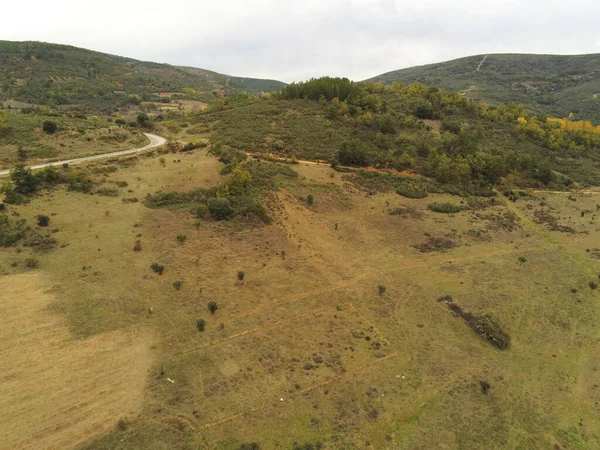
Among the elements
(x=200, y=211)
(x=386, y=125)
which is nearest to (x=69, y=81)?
(x=386, y=125)

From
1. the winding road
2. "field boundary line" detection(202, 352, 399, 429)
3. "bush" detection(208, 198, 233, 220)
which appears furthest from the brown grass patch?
the winding road

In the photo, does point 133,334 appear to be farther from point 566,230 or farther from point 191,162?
point 566,230

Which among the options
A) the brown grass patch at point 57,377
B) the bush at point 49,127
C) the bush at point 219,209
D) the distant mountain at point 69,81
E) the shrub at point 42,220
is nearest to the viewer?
the brown grass patch at point 57,377

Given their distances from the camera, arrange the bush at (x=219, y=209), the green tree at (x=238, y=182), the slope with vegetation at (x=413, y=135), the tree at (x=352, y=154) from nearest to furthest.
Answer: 1. the bush at (x=219, y=209)
2. the green tree at (x=238, y=182)
3. the tree at (x=352, y=154)
4. the slope with vegetation at (x=413, y=135)

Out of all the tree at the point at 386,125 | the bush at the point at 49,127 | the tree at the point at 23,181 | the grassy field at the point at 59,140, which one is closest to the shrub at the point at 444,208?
the tree at the point at 386,125

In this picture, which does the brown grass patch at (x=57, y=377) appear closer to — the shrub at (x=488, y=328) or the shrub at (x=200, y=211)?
the shrub at (x=200, y=211)

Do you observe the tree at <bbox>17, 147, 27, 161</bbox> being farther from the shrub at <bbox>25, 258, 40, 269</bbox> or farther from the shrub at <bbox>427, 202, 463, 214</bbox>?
the shrub at <bbox>427, 202, 463, 214</bbox>
